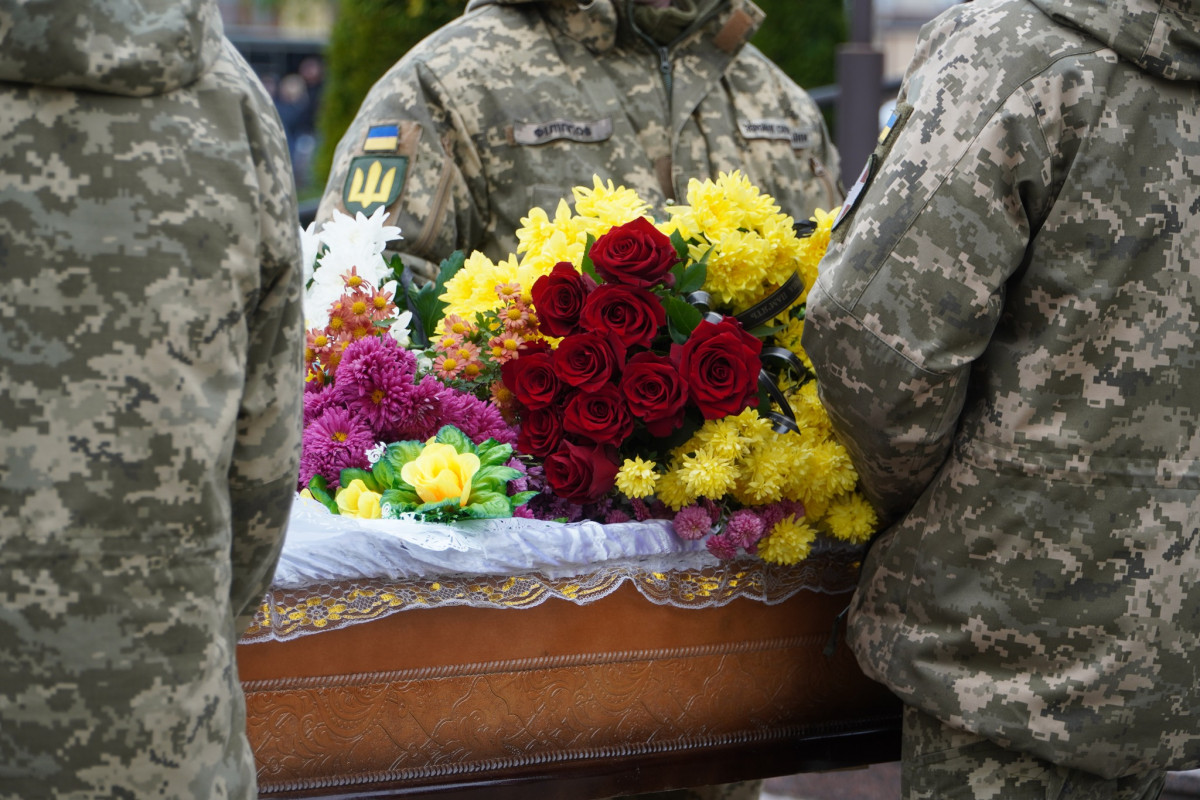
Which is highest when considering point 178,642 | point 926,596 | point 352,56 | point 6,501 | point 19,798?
point 6,501

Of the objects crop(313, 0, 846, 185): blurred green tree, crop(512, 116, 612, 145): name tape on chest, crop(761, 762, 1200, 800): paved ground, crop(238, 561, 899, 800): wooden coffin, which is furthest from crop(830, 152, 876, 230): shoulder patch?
crop(313, 0, 846, 185): blurred green tree

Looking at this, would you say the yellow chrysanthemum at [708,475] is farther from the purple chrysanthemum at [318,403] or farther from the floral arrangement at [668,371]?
the purple chrysanthemum at [318,403]

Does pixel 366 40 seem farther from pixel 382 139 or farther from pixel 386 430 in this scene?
pixel 386 430

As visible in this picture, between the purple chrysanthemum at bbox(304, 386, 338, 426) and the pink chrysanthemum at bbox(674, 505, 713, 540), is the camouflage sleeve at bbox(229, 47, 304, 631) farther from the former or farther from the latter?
the pink chrysanthemum at bbox(674, 505, 713, 540)

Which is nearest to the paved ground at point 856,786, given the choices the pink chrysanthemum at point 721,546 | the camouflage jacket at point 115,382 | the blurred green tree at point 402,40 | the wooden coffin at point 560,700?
the wooden coffin at point 560,700

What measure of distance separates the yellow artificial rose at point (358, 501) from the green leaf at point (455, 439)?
0.13 meters

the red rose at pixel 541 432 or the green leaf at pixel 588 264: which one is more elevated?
the green leaf at pixel 588 264

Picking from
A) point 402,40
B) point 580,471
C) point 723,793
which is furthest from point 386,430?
point 402,40

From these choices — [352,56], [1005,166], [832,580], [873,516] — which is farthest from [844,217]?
[352,56]

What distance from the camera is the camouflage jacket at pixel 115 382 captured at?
3.39 feet

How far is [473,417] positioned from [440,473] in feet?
0.58

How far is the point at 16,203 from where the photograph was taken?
1.03 m

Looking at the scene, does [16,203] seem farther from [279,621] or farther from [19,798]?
[279,621]

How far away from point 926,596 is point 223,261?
3.73ft
